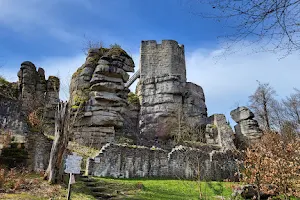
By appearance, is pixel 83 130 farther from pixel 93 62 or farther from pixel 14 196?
pixel 14 196

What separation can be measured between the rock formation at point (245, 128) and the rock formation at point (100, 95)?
13397 millimetres

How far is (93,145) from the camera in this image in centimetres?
2255

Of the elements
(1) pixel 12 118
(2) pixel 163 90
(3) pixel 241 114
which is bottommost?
(1) pixel 12 118

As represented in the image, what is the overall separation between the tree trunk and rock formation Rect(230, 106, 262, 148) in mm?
22064

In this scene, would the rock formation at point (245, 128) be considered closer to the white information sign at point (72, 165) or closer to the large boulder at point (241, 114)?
the large boulder at point (241, 114)

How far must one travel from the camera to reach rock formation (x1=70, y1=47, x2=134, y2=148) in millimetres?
23281

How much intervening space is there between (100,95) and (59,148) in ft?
42.8

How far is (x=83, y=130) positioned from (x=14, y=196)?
14828mm

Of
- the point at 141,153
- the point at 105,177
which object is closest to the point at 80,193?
the point at 105,177

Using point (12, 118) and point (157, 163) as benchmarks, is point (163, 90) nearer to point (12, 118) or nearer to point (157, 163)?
point (157, 163)

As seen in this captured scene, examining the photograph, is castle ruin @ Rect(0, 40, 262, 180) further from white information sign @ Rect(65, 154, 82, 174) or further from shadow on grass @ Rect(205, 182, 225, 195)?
white information sign @ Rect(65, 154, 82, 174)

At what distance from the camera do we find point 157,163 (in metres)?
16.4

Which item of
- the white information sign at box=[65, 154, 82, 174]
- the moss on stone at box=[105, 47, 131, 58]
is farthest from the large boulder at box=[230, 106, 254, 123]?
the white information sign at box=[65, 154, 82, 174]

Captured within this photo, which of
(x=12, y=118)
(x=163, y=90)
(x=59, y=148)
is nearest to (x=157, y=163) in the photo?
(x=59, y=148)
